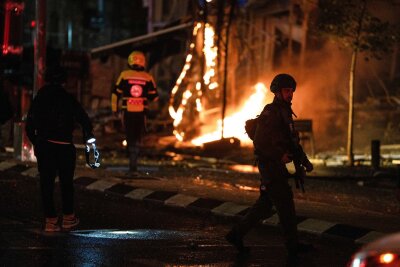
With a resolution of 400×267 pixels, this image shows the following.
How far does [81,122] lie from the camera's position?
10.2 m

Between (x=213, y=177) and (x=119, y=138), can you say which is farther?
(x=119, y=138)

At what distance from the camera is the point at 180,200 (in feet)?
42.1

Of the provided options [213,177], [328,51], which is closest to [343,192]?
[213,177]

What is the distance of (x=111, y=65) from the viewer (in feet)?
Answer: 101

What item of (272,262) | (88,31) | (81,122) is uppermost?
(88,31)

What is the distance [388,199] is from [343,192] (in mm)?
845

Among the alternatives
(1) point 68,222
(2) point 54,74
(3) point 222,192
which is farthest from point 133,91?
(1) point 68,222

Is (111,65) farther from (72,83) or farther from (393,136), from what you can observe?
(393,136)

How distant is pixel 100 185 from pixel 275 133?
18.9 feet

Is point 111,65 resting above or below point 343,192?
above

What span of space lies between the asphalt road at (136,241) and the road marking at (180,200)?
0.19 meters

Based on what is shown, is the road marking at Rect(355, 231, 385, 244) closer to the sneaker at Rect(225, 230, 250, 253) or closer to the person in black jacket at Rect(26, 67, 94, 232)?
the sneaker at Rect(225, 230, 250, 253)

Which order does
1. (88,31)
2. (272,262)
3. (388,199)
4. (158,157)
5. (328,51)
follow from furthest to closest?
(88,31) → (328,51) → (158,157) → (388,199) → (272,262)

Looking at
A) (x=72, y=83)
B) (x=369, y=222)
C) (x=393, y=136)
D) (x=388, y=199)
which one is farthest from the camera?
(x=72, y=83)
